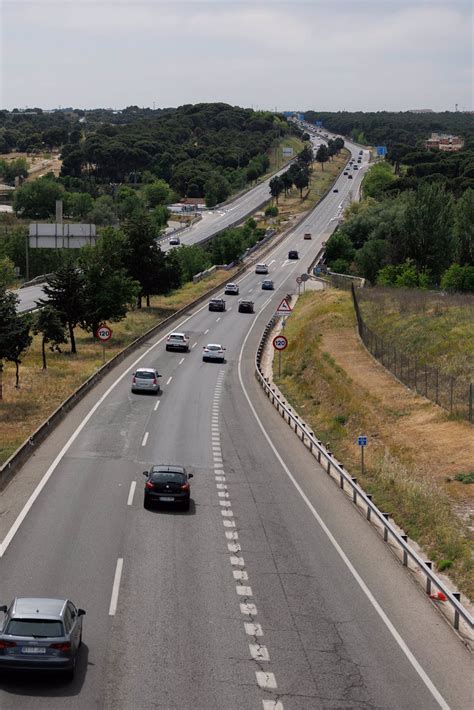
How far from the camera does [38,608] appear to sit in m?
15.1

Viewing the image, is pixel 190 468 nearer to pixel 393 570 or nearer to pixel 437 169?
pixel 393 570

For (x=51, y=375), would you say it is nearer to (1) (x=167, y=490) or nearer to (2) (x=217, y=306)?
(1) (x=167, y=490)

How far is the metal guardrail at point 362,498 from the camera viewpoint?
19.1 m

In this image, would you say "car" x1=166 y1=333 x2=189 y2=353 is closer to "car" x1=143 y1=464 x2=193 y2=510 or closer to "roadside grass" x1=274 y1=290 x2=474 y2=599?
"roadside grass" x1=274 y1=290 x2=474 y2=599

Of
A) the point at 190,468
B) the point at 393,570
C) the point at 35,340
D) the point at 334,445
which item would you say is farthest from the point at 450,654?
the point at 35,340

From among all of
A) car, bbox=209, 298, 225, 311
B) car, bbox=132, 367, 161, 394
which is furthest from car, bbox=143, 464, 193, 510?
car, bbox=209, 298, 225, 311

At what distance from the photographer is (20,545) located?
2286 cm

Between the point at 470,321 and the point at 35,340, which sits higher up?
the point at 470,321

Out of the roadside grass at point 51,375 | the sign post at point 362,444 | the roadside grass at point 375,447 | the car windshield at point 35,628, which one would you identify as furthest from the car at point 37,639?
the roadside grass at point 51,375

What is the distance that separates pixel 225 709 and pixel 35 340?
61799 millimetres

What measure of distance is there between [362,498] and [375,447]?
9.03 metres

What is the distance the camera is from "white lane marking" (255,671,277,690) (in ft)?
50.8

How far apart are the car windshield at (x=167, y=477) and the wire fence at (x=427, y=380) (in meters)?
12.5

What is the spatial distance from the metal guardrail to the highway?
380mm
